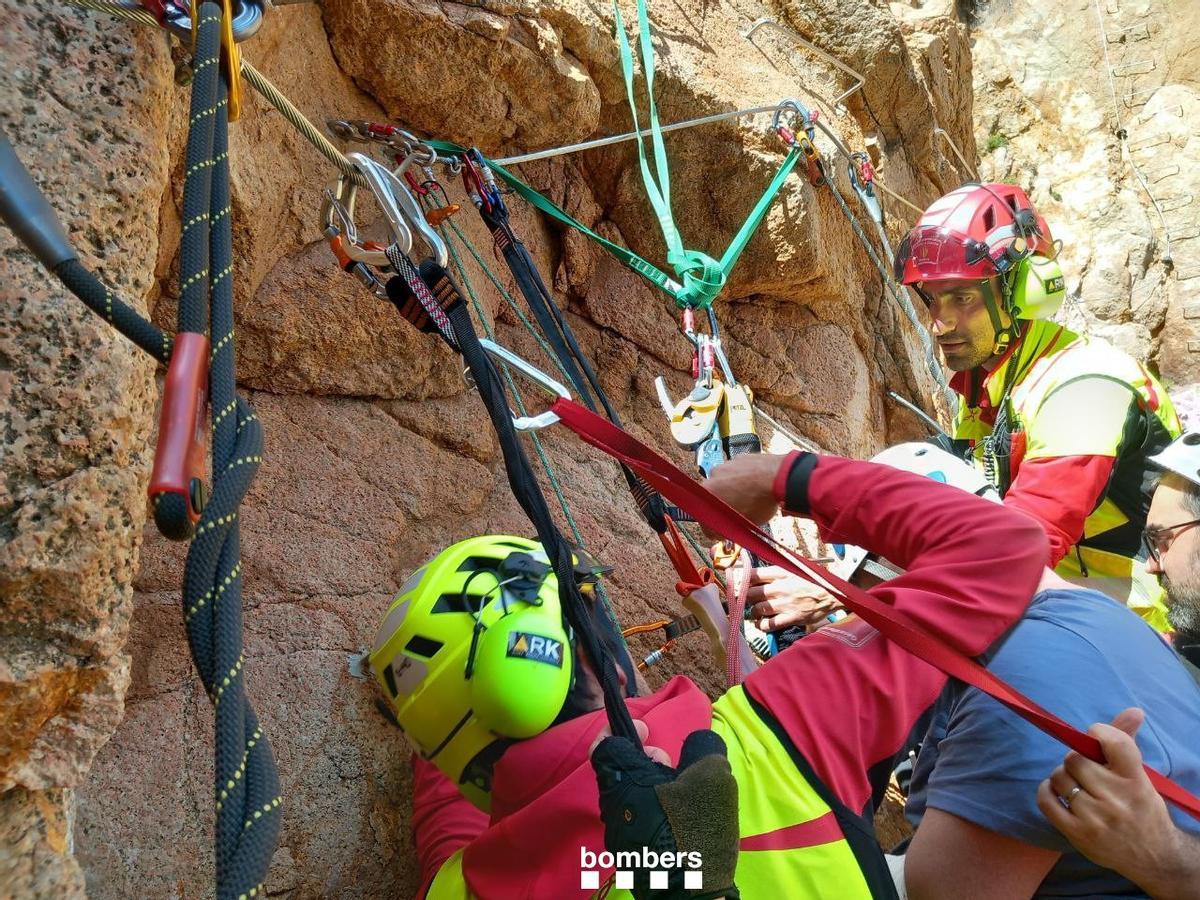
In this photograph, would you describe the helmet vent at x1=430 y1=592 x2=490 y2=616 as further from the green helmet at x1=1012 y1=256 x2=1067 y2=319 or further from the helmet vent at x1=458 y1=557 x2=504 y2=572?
the green helmet at x1=1012 y1=256 x2=1067 y2=319

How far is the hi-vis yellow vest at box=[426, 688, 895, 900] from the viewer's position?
4.34 feet

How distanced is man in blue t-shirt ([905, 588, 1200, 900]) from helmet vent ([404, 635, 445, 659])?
3.31 feet

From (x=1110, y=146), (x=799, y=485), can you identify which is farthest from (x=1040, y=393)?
(x=1110, y=146)

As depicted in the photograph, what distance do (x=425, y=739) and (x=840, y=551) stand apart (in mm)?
1591

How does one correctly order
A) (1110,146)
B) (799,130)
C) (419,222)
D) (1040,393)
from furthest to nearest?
(1110,146), (799,130), (1040,393), (419,222)

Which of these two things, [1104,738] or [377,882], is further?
[377,882]

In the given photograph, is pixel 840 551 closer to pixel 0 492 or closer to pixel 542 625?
pixel 542 625

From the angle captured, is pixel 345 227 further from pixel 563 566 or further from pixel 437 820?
pixel 437 820

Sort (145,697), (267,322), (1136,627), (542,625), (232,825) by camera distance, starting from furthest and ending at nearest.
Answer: (267,322) < (145,697) < (542,625) < (1136,627) < (232,825)

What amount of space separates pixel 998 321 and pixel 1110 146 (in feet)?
37.9

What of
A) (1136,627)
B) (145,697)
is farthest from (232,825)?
(1136,627)

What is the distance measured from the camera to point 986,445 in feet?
10.1

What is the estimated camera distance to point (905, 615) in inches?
55.8

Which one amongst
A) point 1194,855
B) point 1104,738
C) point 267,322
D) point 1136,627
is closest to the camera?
point 1104,738
